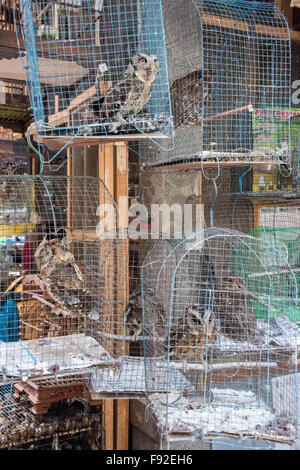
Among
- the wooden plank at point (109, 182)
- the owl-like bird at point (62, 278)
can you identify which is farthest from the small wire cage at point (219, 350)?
the wooden plank at point (109, 182)

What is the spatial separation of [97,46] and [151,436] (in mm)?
2388

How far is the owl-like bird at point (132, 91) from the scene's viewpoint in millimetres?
2133

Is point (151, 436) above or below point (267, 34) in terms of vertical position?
below

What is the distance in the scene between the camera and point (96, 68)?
8.34ft

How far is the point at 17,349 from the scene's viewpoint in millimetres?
2506

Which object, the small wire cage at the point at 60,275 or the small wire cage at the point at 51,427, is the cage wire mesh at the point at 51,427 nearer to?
the small wire cage at the point at 51,427

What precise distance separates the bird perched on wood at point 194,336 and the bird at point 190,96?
3.75 feet

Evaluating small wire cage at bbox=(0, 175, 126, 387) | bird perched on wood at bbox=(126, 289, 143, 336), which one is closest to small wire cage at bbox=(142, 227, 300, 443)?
bird perched on wood at bbox=(126, 289, 143, 336)

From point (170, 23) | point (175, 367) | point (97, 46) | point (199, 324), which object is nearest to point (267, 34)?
point (170, 23)

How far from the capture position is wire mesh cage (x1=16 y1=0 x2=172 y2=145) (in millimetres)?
2053

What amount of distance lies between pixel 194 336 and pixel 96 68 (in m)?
1.50

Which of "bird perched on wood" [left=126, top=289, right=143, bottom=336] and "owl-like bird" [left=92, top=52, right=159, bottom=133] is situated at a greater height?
"owl-like bird" [left=92, top=52, right=159, bottom=133]

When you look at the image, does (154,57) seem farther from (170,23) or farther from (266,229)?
(266,229)

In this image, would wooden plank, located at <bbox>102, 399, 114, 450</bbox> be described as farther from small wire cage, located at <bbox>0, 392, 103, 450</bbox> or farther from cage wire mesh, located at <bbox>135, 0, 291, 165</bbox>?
cage wire mesh, located at <bbox>135, 0, 291, 165</bbox>
